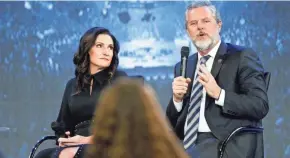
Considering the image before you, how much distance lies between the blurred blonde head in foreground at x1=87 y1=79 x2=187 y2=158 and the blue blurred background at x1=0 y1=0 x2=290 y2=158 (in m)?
3.06

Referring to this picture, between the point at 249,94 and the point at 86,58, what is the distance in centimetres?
96

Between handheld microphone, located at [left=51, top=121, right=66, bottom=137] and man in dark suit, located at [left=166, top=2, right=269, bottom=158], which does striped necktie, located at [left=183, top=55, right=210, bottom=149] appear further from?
handheld microphone, located at [left=51, top=121, right=66, bottom=137]

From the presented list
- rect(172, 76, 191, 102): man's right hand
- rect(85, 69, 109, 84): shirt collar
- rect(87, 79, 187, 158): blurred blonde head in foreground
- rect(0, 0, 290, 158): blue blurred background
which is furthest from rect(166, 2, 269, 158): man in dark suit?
rect(87, 79, 187, 158): blurred blonde head in foreground

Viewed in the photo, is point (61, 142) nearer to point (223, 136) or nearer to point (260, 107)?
point (223, 136)

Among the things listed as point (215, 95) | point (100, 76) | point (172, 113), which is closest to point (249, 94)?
point (215, 95)

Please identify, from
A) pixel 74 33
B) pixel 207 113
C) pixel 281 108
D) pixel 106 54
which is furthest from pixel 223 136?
pixel 74 33

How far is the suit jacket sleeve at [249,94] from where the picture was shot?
2.61 meters

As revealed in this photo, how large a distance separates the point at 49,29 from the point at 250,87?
6.66 ft

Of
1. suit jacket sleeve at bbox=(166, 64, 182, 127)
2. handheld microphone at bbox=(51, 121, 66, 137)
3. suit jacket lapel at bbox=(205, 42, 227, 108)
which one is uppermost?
suit jacket lapel at bbox=(205, 42, 227, 108)

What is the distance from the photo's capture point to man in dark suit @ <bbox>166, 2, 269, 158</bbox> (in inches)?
103

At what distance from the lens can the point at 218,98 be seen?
2.63 m

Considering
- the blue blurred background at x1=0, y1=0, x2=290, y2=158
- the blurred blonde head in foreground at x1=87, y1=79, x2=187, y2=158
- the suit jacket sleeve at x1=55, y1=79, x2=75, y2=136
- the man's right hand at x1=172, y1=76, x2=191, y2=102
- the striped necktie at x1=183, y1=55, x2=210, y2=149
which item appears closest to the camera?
the blurred blonde head in foreground at x1=87, y1=79, x2=187, y2=158

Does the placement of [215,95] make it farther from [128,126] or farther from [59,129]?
[128,126]

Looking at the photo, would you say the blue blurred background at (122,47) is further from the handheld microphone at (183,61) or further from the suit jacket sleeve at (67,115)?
the handheld microphone at (183,61)
